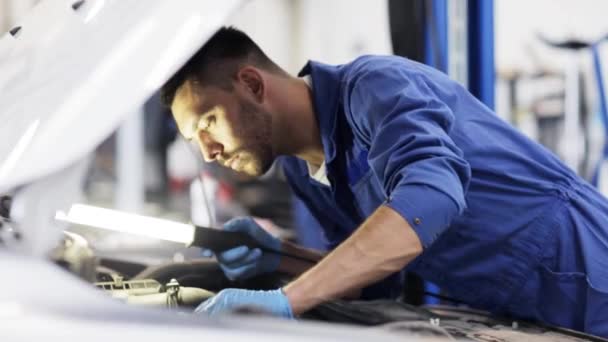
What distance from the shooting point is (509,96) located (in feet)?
22.0

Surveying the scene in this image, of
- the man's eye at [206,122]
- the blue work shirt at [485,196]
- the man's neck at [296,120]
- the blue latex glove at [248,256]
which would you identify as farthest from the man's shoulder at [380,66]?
the blue latex glove at [248,256]

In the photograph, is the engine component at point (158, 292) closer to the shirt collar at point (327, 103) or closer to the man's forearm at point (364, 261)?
the man's forearm at point (364, 261)

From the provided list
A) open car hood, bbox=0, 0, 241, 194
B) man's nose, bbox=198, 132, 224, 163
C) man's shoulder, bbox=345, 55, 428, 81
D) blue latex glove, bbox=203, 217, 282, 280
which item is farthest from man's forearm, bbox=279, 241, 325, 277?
open car hood, bbox=0, 0, 241, 194

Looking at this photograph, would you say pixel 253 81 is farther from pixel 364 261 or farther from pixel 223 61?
pixel 364 261

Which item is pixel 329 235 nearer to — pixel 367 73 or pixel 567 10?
pixel 367 73

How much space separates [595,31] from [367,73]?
14.7 ft

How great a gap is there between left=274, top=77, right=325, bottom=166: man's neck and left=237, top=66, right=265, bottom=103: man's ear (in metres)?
0.05

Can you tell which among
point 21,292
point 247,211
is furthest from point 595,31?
point 21,292

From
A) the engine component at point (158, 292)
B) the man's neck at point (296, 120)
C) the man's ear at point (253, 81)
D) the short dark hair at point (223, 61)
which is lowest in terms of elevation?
the engine component at point (158, 292)

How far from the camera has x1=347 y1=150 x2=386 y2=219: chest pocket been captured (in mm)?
1860

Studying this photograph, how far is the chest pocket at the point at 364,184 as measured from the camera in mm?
1860

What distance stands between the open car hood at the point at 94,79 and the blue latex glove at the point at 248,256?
0.87 metres

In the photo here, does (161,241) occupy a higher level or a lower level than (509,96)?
higher

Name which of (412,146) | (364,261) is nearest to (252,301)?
(364,261)
